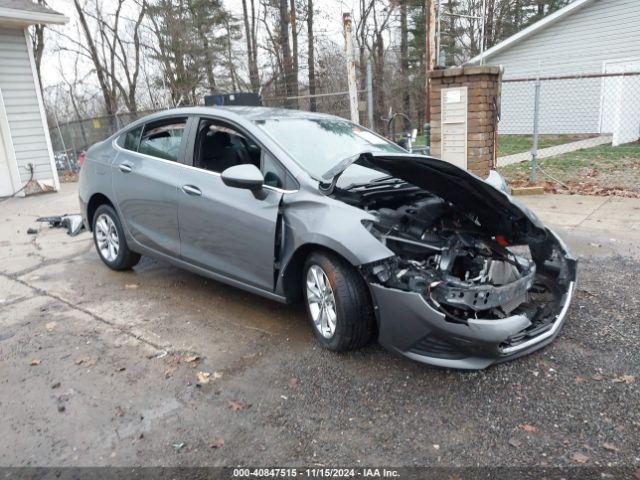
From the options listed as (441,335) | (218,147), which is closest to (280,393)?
(441,335)

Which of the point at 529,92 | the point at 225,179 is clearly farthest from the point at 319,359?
the point at 529,92

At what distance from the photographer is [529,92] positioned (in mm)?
17656

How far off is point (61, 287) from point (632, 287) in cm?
527

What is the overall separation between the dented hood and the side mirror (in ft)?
1.52

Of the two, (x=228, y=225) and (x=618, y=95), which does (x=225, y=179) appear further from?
(x=618, y=95)

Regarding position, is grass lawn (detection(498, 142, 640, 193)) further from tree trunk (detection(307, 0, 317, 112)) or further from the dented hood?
tree trunk (detection(307, 0, 317, 112))

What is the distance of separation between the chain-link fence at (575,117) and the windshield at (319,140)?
9344mm

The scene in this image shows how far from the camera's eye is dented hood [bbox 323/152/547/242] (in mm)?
3178

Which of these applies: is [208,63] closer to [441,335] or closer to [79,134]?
[79,134]

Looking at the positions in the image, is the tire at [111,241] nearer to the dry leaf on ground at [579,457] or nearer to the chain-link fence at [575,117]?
the dry leaf on ground at [579,457]

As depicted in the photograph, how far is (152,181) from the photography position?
457 cm

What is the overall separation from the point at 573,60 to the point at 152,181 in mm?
16687

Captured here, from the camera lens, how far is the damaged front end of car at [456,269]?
9.40ft

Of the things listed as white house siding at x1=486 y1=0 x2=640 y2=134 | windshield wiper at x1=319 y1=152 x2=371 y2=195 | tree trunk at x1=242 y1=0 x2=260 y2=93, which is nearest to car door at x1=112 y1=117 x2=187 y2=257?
windshield wiper at x1=319 y1=152 x2=371 y2=195
